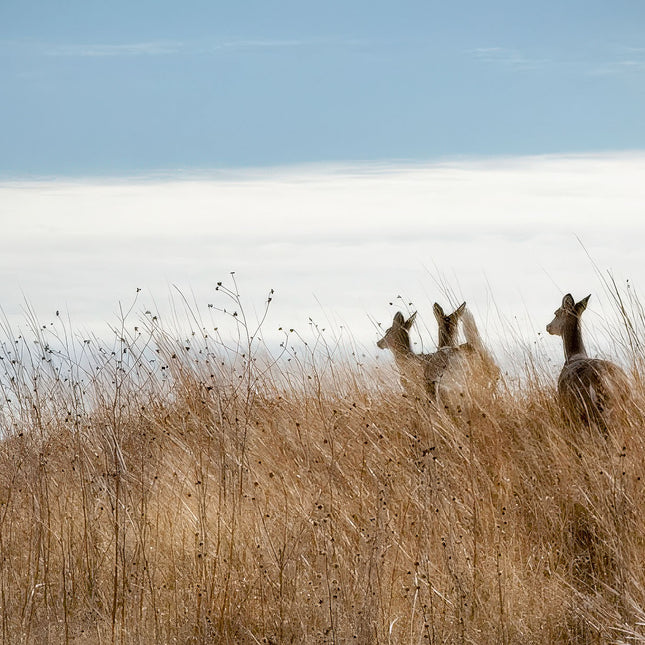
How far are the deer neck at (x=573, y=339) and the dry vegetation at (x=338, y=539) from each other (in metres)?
0.50

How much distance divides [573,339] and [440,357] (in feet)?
3.70

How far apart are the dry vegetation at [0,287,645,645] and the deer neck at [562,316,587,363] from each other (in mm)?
502

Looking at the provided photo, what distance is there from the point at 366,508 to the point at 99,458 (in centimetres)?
301

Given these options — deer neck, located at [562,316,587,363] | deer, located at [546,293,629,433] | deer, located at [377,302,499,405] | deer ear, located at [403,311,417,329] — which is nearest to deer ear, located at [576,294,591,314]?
deer neck, located at [562,316,587,363]

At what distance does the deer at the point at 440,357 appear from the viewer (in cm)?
732

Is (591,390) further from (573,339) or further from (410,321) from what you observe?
(410,321)

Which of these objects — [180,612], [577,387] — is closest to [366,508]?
[180,612]

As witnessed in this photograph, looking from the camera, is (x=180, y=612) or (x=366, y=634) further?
(x=180, y=612)

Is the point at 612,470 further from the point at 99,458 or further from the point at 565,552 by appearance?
the point at 99,458

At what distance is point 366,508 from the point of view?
208 inches

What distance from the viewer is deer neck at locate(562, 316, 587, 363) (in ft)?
24.1

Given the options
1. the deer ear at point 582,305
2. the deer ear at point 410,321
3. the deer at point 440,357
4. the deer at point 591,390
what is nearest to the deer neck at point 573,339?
the deer ear at point 582,305

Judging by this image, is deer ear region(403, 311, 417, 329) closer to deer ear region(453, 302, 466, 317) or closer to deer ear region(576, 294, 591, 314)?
deer ear region(453, 302, 466, 317)

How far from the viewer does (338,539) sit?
485 centimetres
